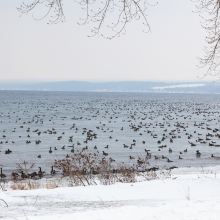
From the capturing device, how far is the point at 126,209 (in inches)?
225

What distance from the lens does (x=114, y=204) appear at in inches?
249

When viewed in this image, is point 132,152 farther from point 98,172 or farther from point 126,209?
point 126,209

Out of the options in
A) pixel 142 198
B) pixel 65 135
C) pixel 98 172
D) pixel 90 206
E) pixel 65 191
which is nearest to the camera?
pixel 90 206

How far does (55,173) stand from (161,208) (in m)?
20.4

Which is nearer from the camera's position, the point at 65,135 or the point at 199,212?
the point at 199,212

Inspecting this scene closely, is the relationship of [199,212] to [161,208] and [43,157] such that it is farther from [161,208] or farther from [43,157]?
[43,157]

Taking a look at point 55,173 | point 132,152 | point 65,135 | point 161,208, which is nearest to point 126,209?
point 161,208

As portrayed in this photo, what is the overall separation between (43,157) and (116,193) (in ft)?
85.5

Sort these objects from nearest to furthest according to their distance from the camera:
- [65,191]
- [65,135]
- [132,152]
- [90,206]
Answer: [90,206], [65,191], [132,152], [65,135]

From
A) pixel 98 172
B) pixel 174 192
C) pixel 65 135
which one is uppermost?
pixel 174 192

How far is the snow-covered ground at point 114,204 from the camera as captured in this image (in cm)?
543

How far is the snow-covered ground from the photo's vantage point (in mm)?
5434

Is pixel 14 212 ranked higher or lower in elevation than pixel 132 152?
higher

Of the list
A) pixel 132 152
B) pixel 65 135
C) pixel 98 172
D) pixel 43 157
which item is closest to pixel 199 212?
pixel 98 172
